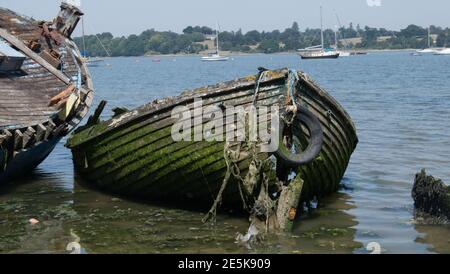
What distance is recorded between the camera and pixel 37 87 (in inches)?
542

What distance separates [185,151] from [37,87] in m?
5.14

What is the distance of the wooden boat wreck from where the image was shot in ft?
36.3

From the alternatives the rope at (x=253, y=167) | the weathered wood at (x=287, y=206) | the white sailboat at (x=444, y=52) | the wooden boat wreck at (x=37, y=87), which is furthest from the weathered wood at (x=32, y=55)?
the white sailboat at (x=444, y=52)

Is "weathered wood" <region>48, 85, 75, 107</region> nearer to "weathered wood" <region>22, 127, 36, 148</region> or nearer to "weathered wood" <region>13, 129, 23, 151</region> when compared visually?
"weathered wood" <region>22, 127, 36, 148</region>

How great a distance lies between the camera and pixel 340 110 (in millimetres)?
10406

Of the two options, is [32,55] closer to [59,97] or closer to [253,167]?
[59,97]

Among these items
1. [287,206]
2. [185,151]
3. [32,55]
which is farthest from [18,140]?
[32,55]

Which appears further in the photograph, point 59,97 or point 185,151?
point 59,97

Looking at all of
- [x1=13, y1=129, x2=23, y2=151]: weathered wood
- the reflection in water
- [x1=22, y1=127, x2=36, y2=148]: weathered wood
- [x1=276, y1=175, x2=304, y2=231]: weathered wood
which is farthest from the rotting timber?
[x1=13, y1=129, x2=23, y2=151]: weathered wood

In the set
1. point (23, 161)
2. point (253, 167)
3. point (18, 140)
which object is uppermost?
point (18, 140)
